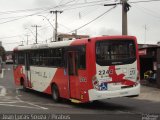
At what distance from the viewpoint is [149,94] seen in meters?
25.6

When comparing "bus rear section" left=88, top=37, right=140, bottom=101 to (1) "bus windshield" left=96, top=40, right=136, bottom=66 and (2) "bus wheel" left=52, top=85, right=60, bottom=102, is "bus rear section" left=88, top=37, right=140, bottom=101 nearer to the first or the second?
(1) "bus windshield" left=96, top=40, right=136, bottom=66

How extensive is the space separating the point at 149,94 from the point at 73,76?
774cm

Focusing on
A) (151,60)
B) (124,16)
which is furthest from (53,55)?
(151,60)

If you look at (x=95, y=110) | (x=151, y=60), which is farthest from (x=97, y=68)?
(x=151, y=60)

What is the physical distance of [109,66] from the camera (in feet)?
59.3

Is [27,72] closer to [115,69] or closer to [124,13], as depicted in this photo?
[124,13]

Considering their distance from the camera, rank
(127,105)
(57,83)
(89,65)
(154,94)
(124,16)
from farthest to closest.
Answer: (124,16)
(154,94)
(57,83)
(127,105)
(89,65)

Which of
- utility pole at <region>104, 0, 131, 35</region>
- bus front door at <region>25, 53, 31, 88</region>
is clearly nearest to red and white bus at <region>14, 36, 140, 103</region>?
bus front door at <region>25, 53, 31, 88</region>

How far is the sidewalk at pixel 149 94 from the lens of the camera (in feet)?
77.8

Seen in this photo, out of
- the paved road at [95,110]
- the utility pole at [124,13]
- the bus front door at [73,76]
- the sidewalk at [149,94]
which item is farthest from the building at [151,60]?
the bus front door at [73,76]

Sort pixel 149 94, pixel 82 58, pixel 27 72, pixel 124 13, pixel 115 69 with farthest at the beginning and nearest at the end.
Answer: pixel 124 13 < pixel 27 72 < pixel 149 94 < pixel 82 58 < pixel 115 69

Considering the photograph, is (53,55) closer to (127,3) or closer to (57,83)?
(57,83)

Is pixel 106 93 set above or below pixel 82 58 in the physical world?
below

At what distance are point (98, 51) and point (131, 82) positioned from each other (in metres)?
2.00
